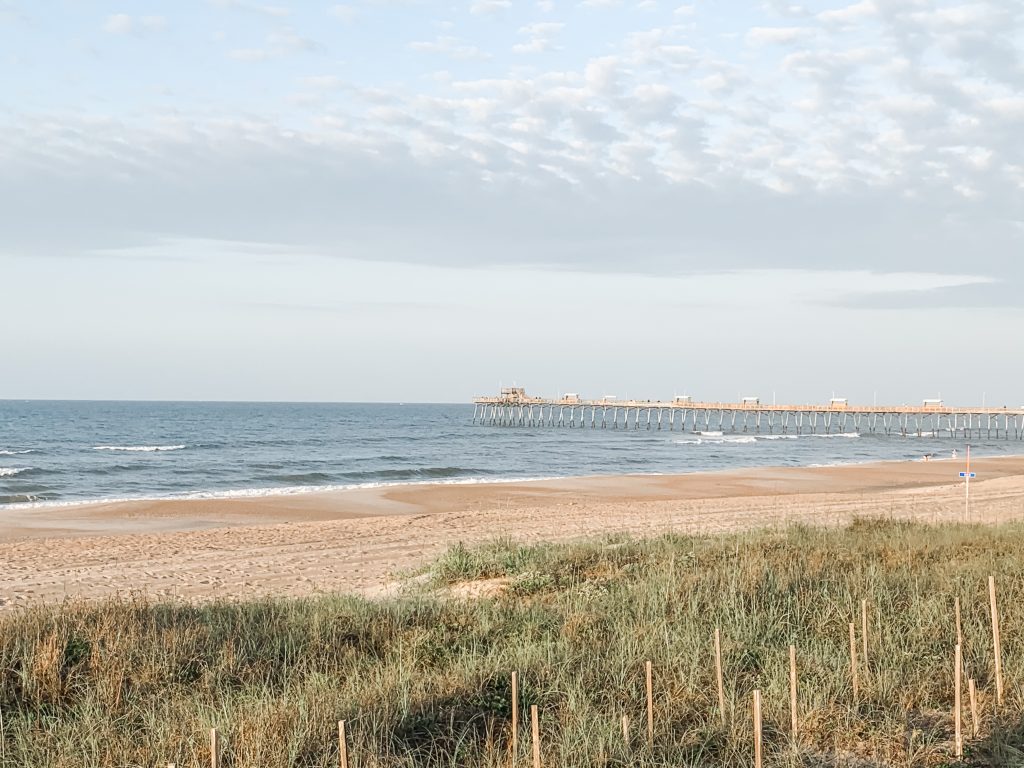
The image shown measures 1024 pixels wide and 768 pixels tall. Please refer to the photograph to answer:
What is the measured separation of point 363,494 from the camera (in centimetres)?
3269

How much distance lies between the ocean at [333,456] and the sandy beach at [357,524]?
16.5 feet

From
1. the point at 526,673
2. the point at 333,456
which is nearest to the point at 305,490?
the point at 333,456

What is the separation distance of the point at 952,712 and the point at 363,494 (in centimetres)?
2728

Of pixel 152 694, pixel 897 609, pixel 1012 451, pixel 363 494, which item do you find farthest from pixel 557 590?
pixel 1012 451

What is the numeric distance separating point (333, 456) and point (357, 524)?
98.6 feet

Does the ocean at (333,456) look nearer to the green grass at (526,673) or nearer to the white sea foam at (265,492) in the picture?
the white sea foam at (265,492)

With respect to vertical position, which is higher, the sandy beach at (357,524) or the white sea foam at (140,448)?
the white sea foam at (140,448)

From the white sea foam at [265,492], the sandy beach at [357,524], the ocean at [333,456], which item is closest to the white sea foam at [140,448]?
the ocean at [333,456]

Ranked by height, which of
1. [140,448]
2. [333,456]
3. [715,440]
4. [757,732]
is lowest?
[715,440]

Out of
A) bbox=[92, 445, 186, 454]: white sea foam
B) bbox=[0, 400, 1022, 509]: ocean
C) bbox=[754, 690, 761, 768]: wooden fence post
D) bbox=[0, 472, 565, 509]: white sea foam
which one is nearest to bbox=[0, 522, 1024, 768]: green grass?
bbox=[754, 690, 761, 768]: wooden fence post

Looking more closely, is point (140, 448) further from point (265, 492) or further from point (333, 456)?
point (265, 492)

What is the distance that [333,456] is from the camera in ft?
172

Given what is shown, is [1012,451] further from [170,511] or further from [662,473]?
[170,511]

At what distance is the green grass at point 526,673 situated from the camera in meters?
5.74
